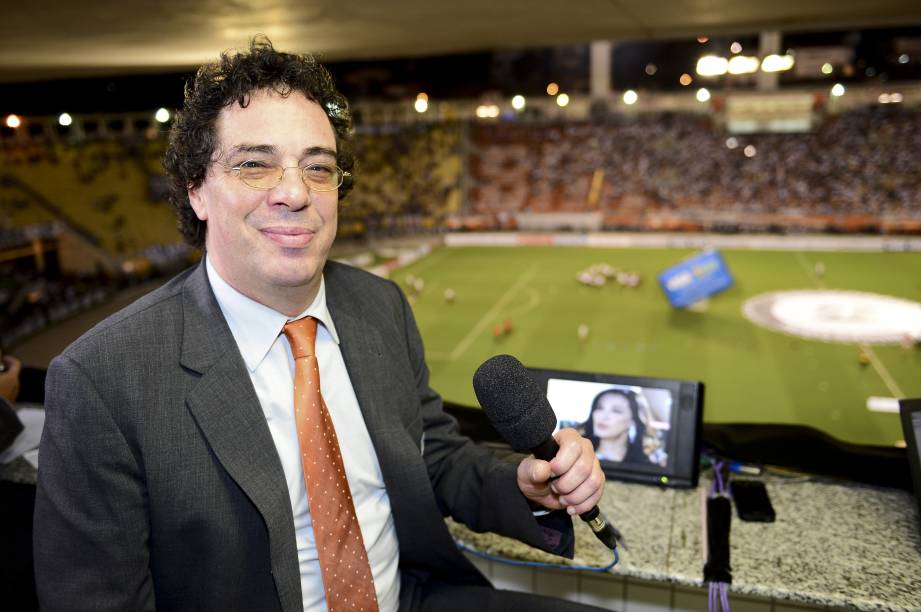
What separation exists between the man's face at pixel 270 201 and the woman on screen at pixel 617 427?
1073 millimetres

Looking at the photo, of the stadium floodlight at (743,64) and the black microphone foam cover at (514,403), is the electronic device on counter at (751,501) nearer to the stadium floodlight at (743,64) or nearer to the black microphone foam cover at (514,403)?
the black microphone foam cover at (514,403)

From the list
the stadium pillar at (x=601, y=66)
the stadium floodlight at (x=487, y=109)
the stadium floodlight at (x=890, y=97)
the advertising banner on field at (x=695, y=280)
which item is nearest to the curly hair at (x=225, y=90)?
the stadium pillar at (x=601, y=66)

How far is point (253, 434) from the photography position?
1345 millimetres

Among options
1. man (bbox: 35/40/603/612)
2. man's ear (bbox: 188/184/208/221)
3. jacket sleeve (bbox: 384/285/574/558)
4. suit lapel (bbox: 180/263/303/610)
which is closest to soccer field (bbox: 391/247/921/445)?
jacket sleeve (bbox: 384/285/574/558)

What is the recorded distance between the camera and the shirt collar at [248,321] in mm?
1438

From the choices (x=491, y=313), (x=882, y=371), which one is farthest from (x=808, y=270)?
(x=491, y=313)

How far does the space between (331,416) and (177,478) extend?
0.37 metres

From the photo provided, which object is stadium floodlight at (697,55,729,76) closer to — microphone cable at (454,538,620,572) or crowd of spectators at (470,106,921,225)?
microphone cable at (454,538,620,572)

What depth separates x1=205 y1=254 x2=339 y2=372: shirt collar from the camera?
4.72 feet

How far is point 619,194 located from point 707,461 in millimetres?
17301

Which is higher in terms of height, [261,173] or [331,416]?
[261,173]

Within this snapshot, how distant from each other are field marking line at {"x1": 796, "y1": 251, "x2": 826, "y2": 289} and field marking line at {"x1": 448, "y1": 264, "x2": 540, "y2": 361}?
5.00 m

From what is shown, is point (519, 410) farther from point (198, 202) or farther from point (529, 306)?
point (529, 306)

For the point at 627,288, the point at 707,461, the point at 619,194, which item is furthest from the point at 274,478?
the point at 619,194
